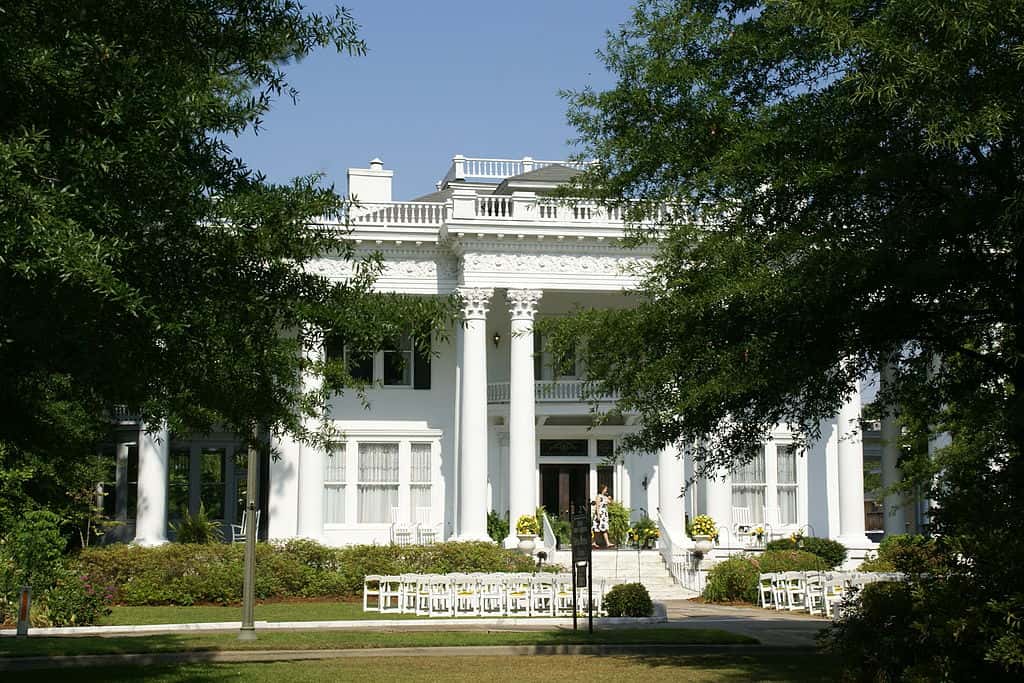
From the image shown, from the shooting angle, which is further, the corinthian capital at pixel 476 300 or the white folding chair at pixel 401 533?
the white folding chair at pixel 401 533

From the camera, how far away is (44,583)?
75.2 ft

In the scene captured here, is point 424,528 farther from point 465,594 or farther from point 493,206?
point 465,594

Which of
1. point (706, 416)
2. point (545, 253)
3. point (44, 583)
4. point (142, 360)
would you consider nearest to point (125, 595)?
point (44, 583)

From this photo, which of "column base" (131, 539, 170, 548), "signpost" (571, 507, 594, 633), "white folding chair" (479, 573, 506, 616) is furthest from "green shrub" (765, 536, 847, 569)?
"signpost" (571, 507, 594, 633)

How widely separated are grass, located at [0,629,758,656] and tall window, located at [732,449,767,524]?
1999 cm

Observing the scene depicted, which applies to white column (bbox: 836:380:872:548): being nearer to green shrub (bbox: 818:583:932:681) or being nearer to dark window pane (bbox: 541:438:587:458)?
dark window pane (bbox: 541:438:587:458)

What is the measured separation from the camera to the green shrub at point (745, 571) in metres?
30.3

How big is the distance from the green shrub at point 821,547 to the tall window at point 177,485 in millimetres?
20620

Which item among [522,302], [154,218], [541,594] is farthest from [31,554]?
[522,302]

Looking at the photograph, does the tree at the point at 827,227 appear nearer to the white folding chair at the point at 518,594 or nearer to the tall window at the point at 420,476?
the white folding chair at the point at 518,594

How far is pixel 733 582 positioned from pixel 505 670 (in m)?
16.4

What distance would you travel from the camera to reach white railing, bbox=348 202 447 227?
37.0 m

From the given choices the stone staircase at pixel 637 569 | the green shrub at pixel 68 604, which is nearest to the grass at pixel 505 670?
the green shrub at pixel 68 604

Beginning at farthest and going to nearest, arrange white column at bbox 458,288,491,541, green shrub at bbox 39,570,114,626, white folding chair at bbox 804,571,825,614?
white column at bbox 458,288,491,541
white folding chair at bbox 804,571,825,614
green shrub at bbox 39,570,114,626
